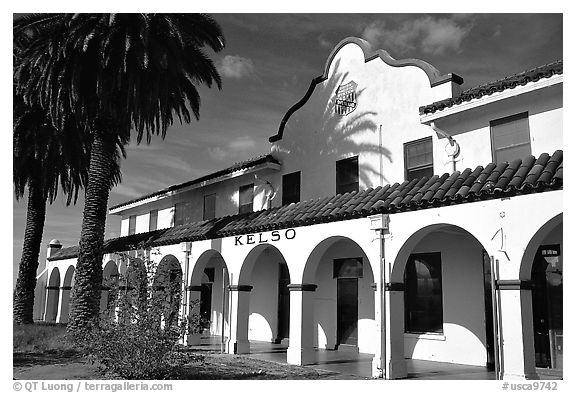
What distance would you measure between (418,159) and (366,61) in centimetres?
381

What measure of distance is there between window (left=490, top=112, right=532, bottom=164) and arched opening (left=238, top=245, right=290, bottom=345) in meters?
8.83

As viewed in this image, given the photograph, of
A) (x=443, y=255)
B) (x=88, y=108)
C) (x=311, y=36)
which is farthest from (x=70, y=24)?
(x=443, y=255)

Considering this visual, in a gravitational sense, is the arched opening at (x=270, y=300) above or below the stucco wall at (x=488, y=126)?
below

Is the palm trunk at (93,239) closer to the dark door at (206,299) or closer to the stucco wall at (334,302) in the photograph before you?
the dark door at (206,299)

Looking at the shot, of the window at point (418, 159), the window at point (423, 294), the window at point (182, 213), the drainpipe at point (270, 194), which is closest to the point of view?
the window at point (423, 294)

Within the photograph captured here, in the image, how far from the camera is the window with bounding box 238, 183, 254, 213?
70.5 feet

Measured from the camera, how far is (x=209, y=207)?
2411 cm

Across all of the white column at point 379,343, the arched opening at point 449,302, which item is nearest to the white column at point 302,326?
the arched opening at point 449,302

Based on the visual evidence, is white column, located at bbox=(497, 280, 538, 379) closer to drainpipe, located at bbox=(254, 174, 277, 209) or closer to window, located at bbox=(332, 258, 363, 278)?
window, located at bbox=(332, 258, 363, 278)

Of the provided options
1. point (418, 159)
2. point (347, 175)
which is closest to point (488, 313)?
point (418, 159)

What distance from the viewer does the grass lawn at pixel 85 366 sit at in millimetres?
12289

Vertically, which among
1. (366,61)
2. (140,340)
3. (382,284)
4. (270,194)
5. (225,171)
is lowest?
(140,340)

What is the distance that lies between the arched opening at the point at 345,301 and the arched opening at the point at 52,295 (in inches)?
724

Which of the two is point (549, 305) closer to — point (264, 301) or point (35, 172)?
point (264, 301)
